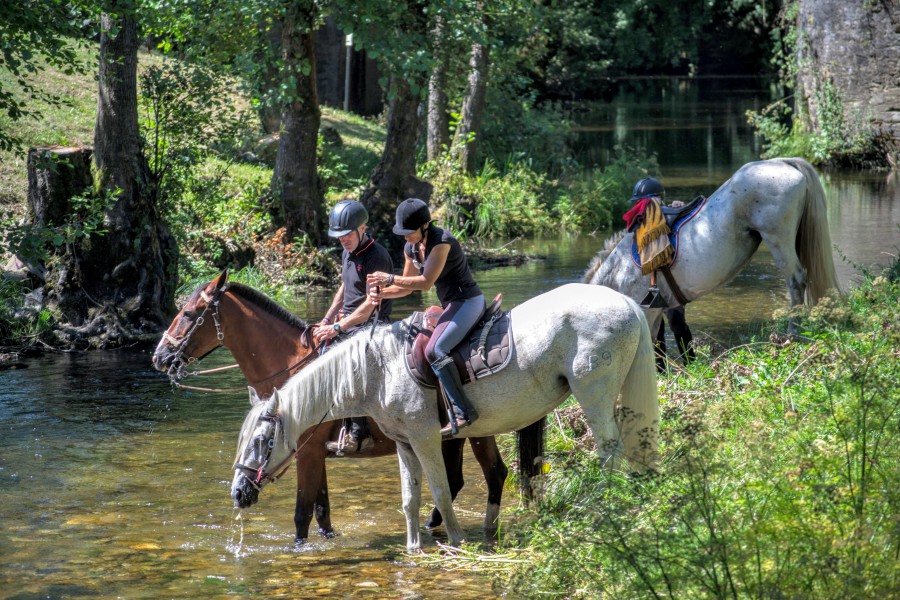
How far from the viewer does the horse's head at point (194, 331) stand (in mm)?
7668

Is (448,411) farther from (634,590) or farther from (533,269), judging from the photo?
(533,269)

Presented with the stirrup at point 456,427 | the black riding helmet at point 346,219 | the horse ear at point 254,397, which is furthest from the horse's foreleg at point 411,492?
the black riding helmet at point 346,219

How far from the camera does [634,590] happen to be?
4.88m

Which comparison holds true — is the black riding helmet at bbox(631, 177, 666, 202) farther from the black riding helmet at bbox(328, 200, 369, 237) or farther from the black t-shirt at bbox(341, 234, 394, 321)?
the black riding helmet at bbox(328, 200, 369, 237)

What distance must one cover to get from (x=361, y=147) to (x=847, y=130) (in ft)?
42.1

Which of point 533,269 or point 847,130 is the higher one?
point 847,130

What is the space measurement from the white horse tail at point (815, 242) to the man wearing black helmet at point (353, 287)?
187 inches

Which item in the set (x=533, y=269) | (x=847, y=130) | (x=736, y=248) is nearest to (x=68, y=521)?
(x=736, y=248)

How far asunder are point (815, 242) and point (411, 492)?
5530 mm

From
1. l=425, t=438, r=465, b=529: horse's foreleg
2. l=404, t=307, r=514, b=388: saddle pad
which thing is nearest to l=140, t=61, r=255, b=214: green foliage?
l=425, t=438, r=465, b=529: horse's foreleg

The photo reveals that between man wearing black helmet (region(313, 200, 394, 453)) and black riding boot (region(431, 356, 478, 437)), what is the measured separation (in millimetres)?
876

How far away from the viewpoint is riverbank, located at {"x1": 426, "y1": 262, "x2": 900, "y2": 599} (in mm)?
4523

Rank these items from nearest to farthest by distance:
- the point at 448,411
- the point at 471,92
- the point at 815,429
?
the point at 815,429 → the point at 448,411 → the point at 471,92

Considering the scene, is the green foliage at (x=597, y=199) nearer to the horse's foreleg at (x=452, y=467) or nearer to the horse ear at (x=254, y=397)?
the horse's foreleg at (x=452, y=467)
